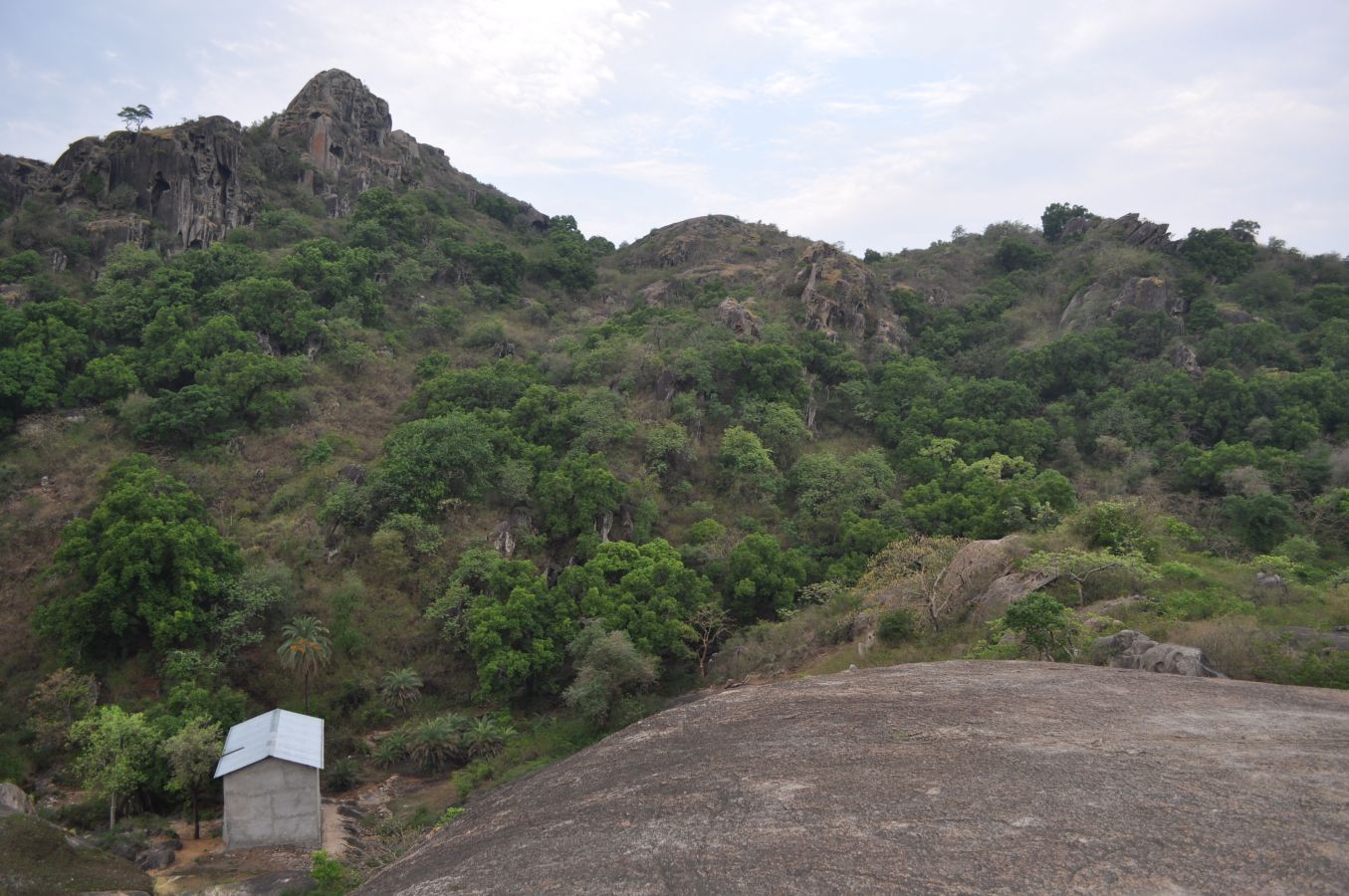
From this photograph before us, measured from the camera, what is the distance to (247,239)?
46562 mm

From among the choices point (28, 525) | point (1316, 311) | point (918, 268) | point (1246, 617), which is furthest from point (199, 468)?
point (1316, 311)

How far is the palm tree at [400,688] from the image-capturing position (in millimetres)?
24781

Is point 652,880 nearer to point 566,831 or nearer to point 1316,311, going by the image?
point 566,831

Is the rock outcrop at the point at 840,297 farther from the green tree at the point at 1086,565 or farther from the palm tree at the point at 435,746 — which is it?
the palm tree at the point at 435,746

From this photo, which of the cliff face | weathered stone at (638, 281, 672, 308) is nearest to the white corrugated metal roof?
the cliff face

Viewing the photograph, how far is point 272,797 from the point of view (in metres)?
18.1

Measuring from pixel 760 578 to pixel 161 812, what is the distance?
1881 centimetres

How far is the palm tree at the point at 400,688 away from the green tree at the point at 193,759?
225 inches

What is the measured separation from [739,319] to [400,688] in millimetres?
29184

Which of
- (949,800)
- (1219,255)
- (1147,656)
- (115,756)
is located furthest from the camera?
(1219,255)

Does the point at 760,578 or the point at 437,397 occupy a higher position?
the point at 437,397

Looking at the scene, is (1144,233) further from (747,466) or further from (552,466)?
(552,466)

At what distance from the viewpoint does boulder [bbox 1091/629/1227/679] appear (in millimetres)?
10977

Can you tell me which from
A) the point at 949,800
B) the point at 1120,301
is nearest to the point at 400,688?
the point at 949,800
